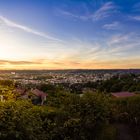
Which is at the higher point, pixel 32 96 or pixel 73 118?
→ pixel 73 118

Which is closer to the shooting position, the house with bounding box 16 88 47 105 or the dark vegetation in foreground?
the dark vegetation in foreground

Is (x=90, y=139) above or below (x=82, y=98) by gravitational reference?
below

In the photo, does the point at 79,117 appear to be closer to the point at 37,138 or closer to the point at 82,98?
the point at 82,98

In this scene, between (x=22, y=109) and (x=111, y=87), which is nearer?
(x=22, y=109)

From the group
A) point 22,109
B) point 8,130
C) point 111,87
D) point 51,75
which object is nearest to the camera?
point 8,130

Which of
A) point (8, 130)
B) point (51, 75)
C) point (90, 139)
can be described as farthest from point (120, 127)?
point (51, 75)

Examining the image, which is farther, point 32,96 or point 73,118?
point 32,96

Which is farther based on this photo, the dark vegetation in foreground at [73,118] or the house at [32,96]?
the house at [32,96]

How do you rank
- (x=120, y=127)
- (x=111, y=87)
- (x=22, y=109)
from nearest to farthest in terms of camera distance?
(x=22, y=109)
(x=120, y=127)
(x=111, y=87)

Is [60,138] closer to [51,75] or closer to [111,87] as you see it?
[111,87]

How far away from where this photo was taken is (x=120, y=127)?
1507 cm

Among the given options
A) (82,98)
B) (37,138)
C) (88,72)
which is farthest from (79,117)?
(88,72)

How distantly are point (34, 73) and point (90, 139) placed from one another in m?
94.9

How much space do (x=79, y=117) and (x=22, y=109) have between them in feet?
10.1
